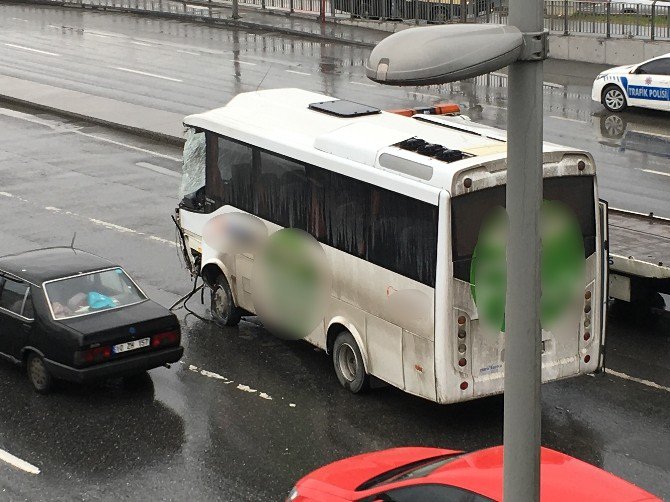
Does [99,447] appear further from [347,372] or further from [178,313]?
[178,313]

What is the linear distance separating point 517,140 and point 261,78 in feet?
94.3

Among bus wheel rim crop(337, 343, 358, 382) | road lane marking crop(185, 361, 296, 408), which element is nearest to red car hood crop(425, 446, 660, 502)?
bus wheel rim crop(337, 343, 358, 382)

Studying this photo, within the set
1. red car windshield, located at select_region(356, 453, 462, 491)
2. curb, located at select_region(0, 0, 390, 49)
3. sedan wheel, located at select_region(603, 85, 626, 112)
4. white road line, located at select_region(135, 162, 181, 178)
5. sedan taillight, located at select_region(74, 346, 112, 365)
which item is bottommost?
sedan taillight, located at select_region(74, 346, 112, 365)

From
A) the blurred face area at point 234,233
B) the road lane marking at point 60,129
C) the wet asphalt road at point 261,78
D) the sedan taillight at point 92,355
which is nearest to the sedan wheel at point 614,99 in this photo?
the wet asphalt road at point 261,78

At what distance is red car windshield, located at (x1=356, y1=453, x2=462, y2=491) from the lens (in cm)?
851

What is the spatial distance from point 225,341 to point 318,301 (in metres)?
1.92

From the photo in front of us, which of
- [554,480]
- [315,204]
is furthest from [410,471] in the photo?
[315,204]

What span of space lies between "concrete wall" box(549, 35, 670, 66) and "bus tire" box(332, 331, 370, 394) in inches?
884

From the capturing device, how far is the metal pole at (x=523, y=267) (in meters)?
5.27

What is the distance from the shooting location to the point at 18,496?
35.9ft

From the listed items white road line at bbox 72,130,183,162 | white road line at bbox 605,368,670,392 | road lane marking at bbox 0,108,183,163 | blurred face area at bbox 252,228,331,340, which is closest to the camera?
white road line at bbox 605,368,670,392

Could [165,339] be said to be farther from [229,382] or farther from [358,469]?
[358,469]

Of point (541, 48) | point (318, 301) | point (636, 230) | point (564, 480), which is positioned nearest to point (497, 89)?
point (636, 230)

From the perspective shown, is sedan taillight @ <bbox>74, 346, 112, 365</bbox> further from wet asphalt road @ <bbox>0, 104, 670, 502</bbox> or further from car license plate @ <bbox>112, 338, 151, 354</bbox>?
wet asphalt road @ <bbox>0, 104, 670, 502</bbox>
